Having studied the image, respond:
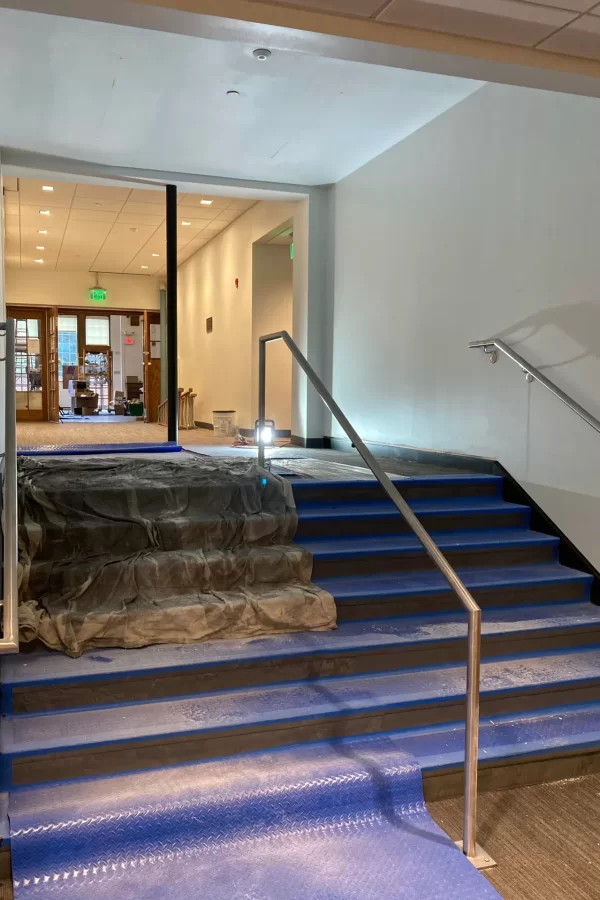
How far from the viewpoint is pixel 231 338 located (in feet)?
33.1

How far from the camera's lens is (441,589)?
3.47 metres

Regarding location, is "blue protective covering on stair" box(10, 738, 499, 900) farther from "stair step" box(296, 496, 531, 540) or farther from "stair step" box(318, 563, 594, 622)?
"stair step" box(296, 496, 531, 540)

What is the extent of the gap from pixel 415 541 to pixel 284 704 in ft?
4.69

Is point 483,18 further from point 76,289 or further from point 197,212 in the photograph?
point 76,289

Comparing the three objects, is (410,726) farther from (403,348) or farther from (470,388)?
(403,348)

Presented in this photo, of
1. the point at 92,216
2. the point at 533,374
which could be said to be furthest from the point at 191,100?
the point at 92,216

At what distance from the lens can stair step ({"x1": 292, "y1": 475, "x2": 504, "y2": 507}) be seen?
412 centimetres

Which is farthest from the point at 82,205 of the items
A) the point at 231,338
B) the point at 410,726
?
the point at 410,726

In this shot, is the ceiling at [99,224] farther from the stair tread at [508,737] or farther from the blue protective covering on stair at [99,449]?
the stair tread at [508,737]

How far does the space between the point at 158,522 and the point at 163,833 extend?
4.96ft

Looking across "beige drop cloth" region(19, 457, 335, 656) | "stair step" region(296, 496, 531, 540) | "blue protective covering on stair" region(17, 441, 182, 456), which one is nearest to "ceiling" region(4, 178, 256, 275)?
"blue protective covering on stair" region(17, 441, 182, 456)

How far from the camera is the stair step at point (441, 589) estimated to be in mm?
3332

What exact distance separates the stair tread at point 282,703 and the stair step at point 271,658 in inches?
1.8

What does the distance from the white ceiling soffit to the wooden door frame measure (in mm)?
7036
